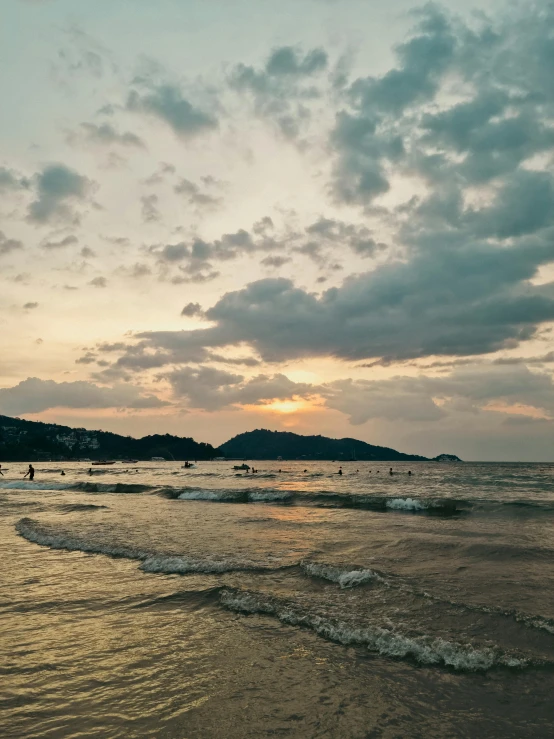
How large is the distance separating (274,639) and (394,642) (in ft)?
8.17

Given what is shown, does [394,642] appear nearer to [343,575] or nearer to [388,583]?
[388,583]

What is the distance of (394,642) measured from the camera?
9562mm

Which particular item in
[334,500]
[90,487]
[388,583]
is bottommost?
[90,487]

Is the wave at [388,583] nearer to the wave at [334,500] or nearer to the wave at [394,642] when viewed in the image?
the wave at [394,642]

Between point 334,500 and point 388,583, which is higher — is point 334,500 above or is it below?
below

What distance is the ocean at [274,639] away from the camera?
686cm

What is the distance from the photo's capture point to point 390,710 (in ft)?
23.3

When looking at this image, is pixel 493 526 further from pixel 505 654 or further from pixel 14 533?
pixel 14 533

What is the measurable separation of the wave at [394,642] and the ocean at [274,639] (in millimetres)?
41

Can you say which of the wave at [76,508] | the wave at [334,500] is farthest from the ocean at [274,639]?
the wave at [334,500]

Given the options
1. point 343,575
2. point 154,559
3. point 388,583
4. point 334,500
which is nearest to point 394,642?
point 388,583

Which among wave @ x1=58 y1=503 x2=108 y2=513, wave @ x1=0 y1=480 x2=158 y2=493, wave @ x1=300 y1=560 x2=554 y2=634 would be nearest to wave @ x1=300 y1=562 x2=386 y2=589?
wave @ x1=300 y1=560 x2=554 y2=634

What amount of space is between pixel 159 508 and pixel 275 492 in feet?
54.9

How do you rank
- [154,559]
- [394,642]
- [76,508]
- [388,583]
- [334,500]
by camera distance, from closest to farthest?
[394,642] → [388,583] → [154,559] → [76,508] → [334,500]
